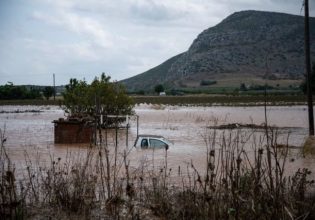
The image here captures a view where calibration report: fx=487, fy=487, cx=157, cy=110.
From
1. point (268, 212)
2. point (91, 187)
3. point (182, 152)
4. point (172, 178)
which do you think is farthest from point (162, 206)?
point (182, 152)

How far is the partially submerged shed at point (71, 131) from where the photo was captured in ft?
77.5

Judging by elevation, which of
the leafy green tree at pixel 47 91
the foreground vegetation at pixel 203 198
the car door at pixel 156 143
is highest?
the leafy green tree at pixel 47 91

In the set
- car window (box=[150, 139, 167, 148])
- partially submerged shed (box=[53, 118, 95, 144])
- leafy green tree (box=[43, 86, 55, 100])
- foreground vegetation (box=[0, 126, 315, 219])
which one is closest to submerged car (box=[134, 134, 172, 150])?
car window (box=[150, 139, 167, 148])

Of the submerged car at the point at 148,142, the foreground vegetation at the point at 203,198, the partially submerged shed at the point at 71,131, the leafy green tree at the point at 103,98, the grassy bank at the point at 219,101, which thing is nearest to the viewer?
the foreground vegetation at the point at 203,198

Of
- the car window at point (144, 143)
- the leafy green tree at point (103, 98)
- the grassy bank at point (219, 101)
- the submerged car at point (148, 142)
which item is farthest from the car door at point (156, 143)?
the grassy bank at point (219, 101)

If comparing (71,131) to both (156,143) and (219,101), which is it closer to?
(156,143)

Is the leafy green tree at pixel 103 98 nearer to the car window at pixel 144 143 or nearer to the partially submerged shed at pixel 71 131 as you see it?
the partially submerged shed at pixel 71 131

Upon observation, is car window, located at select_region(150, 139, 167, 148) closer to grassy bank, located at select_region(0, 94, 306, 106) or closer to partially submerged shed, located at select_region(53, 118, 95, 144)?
partially submerged shed, located at select_region(53, 118, 95, 144)

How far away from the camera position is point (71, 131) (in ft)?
78.0

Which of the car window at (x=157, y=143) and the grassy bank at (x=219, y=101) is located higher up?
the grassy bank at (x=219, y=101)

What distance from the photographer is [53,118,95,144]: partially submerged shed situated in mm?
23609

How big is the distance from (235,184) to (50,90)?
10921cm

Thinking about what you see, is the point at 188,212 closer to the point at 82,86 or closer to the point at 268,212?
the point at 268,212

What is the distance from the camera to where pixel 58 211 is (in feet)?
24.0
